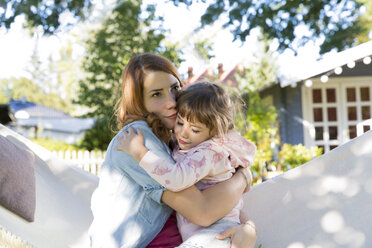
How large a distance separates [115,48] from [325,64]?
6123 mm

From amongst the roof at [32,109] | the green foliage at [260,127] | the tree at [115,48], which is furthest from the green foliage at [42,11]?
the roof at [32,109]

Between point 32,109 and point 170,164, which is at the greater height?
point 170,164

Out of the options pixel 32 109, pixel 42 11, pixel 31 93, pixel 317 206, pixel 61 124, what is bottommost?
pixel 31 93

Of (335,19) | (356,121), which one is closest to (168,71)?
(356,121)

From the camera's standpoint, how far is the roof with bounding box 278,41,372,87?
22.9 feet

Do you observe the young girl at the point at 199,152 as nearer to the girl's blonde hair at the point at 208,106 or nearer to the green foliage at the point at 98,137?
the girl's blonde hair at the point at 208,106

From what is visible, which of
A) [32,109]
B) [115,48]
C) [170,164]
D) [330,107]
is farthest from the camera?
[32,109]

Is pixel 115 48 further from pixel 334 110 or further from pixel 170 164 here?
pixel 170 164

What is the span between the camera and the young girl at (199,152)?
1.37 m

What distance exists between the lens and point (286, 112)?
27.9 ft

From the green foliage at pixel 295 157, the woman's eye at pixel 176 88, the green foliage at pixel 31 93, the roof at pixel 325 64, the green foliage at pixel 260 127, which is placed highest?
the woman's eye at pixel 176 88

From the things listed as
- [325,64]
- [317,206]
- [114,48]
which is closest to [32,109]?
[114,48]

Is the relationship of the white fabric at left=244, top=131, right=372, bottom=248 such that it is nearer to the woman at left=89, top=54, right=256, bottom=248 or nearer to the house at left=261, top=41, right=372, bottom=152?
the woman at left=89, top=54, right=256, bottom=248

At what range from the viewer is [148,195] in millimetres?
1445
